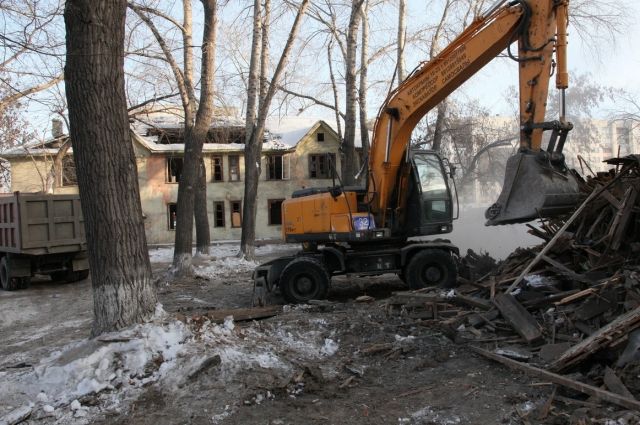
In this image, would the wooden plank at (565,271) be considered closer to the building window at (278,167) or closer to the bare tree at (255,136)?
the bare tree at (255,136)

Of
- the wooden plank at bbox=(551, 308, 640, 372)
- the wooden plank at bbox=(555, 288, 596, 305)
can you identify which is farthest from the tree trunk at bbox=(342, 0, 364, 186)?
the wooden plank at bbox=(551, 308, 640, 372)

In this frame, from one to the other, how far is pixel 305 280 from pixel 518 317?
4.46 meters

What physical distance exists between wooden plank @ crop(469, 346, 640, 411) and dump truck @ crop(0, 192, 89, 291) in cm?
1204

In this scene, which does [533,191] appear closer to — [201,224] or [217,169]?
[201,224]

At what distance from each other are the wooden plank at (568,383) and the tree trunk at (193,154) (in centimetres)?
1016

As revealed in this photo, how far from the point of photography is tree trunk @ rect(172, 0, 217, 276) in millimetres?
14352

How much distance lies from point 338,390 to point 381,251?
5.14m

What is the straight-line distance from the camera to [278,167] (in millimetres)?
34125

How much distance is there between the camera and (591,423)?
4113 millimetres

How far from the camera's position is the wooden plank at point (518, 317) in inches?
234

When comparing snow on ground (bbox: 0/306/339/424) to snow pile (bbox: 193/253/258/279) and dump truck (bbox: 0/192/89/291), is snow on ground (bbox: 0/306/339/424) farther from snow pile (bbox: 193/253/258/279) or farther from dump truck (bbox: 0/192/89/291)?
dump truck (bbox: 0/192/89/291)

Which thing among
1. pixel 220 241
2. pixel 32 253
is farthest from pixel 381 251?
pixel 220 241

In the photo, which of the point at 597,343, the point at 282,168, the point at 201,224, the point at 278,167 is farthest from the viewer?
the point at 278,167

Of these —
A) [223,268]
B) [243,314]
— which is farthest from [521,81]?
[223,268]
